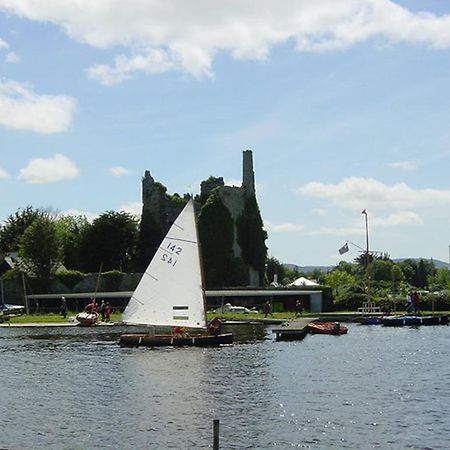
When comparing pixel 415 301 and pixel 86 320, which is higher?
pixel 415 301

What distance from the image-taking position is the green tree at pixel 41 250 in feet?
373

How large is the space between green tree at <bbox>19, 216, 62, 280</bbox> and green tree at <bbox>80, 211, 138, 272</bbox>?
1136 cm

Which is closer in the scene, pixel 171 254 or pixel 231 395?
pixel 231 395

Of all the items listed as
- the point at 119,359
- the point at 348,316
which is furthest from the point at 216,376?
the point at 348,316

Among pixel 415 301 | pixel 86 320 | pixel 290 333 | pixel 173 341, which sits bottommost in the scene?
pixel 173 341

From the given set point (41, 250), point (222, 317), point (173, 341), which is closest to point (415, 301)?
point (222, 317)

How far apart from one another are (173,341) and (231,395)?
2274 centimetres

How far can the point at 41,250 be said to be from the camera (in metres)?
114

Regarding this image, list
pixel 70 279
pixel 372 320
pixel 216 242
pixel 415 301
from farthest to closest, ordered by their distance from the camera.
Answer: pixel 216 242
pixel 70 279
pixel 415 301
pixel 372 320

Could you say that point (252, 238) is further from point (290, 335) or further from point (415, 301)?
point (290, 335)

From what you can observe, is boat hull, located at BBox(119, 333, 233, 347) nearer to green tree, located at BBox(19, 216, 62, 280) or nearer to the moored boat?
the moored boat

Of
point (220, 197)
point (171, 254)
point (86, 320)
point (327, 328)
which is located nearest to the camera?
point (171, 254)

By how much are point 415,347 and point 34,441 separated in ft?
118

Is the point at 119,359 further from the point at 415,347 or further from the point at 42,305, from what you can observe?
the point at 42,305
